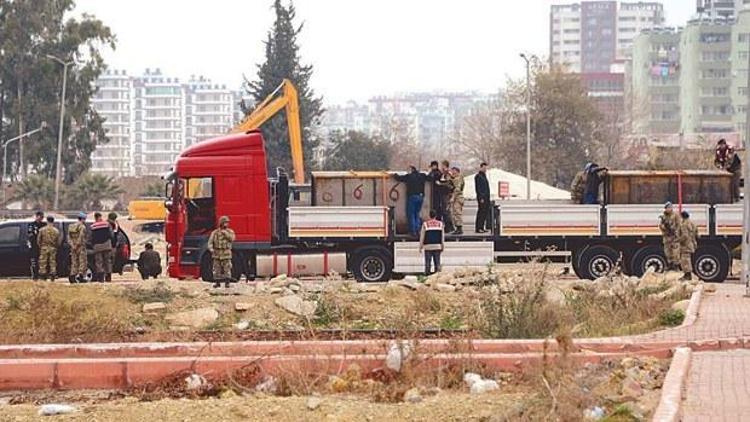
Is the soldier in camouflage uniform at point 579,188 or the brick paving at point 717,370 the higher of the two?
the soldier in camouflage uniform at point 579,188

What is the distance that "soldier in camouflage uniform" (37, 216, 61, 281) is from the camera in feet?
86.9

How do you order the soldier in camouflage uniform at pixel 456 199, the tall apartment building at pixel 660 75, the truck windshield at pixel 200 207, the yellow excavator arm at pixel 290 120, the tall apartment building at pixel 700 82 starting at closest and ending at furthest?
the truck windshield at pixel 200 207, the soldier in camouflage uniform at pixel 456 199, the yellow excavator arm at pixel 290 120, the tall apartment building at pixel 700 82, the tall apartment building at pixel 660 75

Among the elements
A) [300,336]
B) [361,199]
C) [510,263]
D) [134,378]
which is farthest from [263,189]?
[134,378]

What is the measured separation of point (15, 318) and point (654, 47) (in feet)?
460

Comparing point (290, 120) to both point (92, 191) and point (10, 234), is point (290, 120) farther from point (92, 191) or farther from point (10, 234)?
point (92, 191)

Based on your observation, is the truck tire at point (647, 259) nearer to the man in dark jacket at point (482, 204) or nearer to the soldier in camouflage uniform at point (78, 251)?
the man in dark jacket at point (482, 204)

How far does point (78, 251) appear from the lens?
2655cm

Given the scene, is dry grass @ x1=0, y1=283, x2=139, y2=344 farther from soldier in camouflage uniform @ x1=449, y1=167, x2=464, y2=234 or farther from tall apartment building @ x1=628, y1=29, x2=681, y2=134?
tall apartment building @ x1=628, y1=29, x2=681, y2=134

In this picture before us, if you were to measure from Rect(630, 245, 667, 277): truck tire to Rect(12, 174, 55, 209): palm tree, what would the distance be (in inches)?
Answer: 2016

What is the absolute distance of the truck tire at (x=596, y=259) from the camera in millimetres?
28703

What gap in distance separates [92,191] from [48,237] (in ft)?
167

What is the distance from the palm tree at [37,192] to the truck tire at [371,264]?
48.8 metres

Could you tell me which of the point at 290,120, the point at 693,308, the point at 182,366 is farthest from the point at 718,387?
the point at 290,120

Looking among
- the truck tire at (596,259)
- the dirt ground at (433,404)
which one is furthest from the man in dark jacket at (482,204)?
the dirt ground at (433,404)
